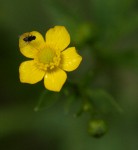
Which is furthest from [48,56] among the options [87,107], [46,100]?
[87,107]

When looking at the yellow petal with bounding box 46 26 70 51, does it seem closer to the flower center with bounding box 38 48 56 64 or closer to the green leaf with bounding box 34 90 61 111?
the flower center with bounding box 38 48 56 64

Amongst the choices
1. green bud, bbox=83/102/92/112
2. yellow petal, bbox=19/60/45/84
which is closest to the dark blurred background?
green bud, bbox=83/102/92/112

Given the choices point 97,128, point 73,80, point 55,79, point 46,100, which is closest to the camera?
point 55,79

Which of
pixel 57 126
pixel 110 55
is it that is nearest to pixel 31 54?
pixel 110 55

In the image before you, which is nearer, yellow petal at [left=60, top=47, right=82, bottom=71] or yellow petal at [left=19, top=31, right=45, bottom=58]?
yellow petal at [left=60, top=47, right=82, bottom=71]

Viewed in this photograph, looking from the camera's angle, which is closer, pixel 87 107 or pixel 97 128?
pixel 97 128

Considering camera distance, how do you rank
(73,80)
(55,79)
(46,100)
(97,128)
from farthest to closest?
1. (73,80)
2. (46,100)
3. (97,128)
4. (55,79)

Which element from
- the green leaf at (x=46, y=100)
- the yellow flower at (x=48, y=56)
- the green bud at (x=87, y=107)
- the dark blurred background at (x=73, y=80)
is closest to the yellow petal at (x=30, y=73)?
the yellow flower at (x=48, y=56)

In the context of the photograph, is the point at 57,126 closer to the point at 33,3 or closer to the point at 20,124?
the point at 20,124

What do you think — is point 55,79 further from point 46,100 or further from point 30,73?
point 46,100
